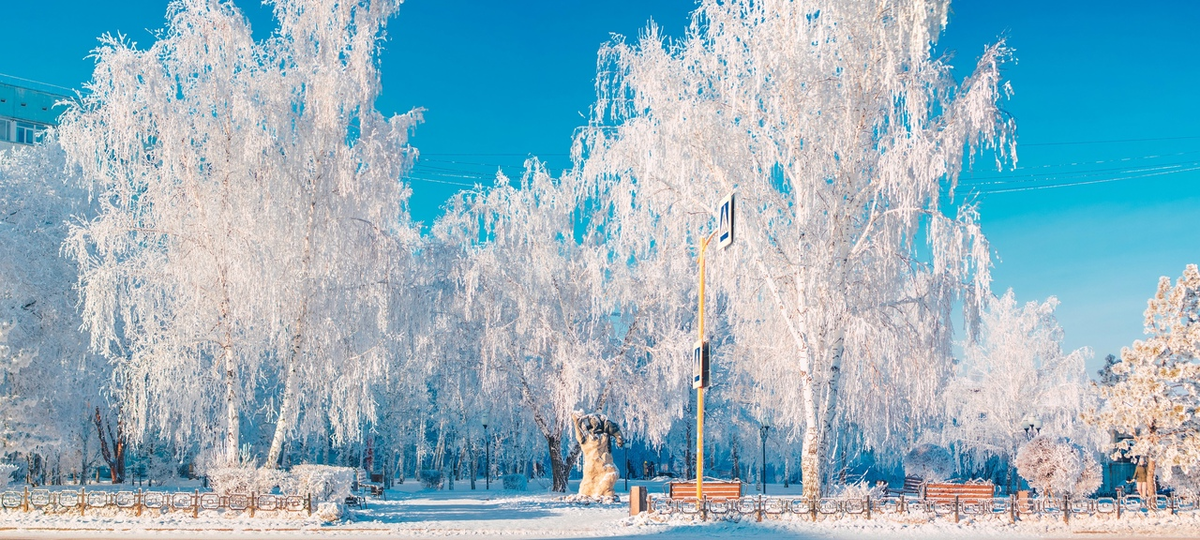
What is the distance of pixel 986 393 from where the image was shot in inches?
1843

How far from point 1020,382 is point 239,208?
38596 mm

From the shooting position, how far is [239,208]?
20.5m

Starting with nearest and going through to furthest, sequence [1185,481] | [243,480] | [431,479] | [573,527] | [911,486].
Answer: [573,527]
[243,480]
[1185,481]
[911,486]
[431,479]

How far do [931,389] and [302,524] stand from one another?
1459 cm

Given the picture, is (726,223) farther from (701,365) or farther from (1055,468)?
(1055,468)

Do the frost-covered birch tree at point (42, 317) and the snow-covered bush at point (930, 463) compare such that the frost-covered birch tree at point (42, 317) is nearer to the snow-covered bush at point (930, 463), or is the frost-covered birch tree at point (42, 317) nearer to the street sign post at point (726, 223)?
the street sign post at point (726, 223)

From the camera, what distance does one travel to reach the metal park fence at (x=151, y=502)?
1902 cm

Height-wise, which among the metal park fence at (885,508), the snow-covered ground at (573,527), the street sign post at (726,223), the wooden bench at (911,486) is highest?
the street sign post at (726,223)

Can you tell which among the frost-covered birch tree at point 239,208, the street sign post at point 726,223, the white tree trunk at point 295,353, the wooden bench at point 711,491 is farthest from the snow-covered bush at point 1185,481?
the white tree trunk at point 295,353

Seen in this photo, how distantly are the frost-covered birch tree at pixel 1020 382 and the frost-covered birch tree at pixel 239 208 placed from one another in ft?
106

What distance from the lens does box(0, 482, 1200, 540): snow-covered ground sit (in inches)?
683

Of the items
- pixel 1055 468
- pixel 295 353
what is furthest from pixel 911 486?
pixel 295 353

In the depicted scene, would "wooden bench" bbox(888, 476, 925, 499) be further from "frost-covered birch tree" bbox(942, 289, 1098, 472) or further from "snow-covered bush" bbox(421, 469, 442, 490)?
"snow-covered bush" bbox(421, 469, 442, 490)

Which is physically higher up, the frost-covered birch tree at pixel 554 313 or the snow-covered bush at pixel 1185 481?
the frost-covered birch tree at pixel 554 313
